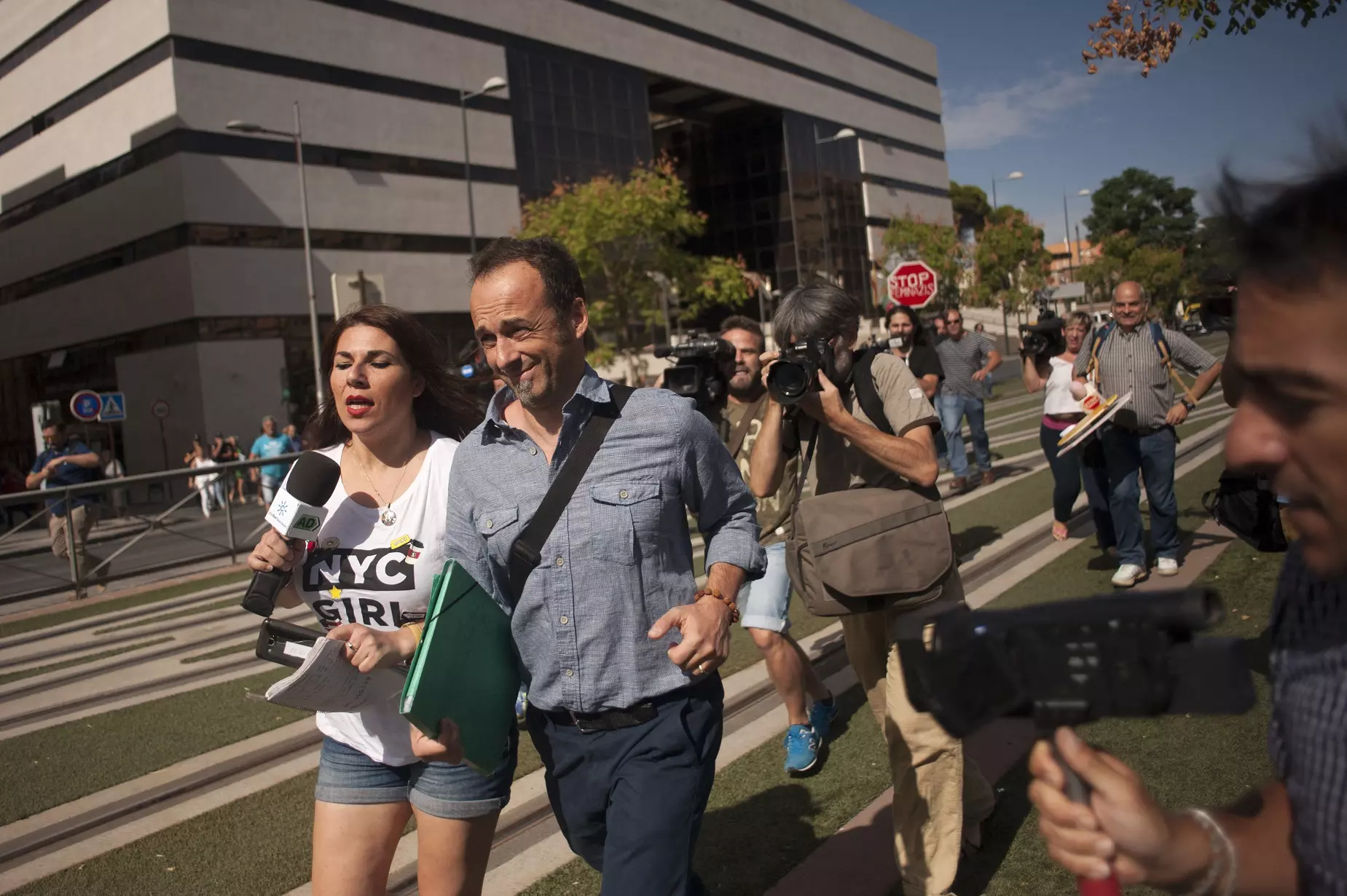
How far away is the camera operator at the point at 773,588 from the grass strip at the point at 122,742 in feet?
9.70

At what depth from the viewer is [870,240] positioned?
60.3m

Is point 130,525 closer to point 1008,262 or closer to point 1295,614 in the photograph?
point 1295,614

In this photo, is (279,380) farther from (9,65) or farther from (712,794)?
(712,794)

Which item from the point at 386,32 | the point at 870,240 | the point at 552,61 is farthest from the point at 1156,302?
the point at 386,32

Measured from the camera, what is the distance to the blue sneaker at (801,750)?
174 inches

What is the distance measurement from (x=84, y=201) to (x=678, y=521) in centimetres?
3777

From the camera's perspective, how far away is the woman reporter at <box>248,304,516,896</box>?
2771 millimetres

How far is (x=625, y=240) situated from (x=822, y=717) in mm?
29054

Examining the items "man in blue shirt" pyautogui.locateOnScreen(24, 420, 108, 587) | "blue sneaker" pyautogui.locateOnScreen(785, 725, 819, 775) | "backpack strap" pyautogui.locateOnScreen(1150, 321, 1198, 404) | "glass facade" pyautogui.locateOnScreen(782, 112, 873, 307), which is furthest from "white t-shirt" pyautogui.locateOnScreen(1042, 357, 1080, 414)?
"glass facade" pyautogui.locateOnScreen(782, 112, 873, 307)

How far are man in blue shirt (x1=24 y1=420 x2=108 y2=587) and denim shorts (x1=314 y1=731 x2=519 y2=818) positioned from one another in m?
10.6

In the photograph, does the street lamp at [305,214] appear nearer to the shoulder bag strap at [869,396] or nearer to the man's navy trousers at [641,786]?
the shoulder bag strap at [869,396]

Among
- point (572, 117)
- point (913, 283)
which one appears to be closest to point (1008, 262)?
point (572, 117)

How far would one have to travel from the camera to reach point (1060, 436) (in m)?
7.88

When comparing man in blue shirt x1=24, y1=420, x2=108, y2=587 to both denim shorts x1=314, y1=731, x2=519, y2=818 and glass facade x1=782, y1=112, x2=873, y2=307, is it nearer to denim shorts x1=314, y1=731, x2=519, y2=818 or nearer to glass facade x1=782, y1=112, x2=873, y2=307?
denim shorts x1=314, y1=731, x2=519, y2=818
